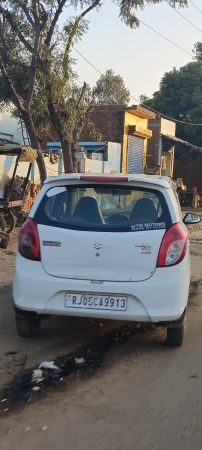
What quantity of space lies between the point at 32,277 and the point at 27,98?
30.1ft

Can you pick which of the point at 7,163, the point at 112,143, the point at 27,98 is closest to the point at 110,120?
the point at 112,143

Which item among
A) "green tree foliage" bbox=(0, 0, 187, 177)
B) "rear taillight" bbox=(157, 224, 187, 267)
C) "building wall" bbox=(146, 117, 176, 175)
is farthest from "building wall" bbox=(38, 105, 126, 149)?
"rear taillight" bbox=(157, 224, 187, 267)

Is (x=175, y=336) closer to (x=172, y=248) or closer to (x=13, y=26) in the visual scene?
(x=172, y=248)

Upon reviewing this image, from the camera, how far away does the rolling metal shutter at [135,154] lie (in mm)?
23641

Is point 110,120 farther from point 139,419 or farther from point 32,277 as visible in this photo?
point 139,419

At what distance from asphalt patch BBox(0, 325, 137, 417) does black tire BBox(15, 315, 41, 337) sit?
1.69 feet

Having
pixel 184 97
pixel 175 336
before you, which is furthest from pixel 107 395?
pixel 184 97

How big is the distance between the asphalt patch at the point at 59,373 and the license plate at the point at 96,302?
1.59 feet

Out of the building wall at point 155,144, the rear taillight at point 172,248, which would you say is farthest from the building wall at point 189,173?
the rear taillight at point 172,248

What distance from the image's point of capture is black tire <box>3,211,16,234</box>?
513 inches

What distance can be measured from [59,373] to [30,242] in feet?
3.88

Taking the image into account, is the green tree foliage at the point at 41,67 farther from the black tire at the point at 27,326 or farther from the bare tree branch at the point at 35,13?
the black tire at the point at 27,326

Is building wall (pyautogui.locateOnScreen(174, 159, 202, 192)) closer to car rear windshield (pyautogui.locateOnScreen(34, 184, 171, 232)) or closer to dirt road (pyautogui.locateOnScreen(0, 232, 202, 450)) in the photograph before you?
dirt road (pyautogui.locateOnScreen(0, 232, 202, 450))

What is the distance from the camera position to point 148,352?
528cm
